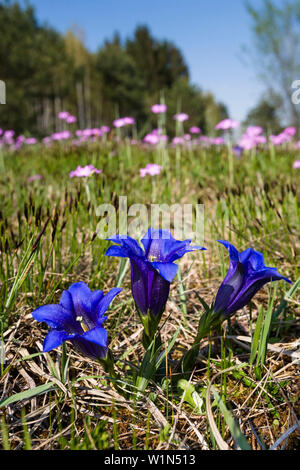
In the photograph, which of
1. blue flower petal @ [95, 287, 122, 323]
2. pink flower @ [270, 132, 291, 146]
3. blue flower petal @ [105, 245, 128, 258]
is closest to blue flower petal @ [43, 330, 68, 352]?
blue flower petal @ [95, 287, 122, 323]

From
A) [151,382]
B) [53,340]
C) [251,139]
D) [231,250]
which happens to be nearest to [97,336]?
[53,340]

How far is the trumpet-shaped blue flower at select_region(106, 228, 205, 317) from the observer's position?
3.98 ft

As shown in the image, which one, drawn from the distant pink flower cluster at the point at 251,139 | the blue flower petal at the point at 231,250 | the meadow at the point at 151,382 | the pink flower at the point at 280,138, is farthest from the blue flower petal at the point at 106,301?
the pink flower at the point at 280,138

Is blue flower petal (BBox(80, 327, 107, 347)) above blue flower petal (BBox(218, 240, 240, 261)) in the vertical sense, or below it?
below

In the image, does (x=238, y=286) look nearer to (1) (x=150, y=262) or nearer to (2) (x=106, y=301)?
(1) (x=150, y=262)

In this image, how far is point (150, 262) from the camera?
1.19 m

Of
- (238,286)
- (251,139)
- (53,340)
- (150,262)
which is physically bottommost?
(53,340)

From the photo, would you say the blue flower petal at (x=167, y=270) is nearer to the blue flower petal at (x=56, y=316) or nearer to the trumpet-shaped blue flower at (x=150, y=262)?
the trumpet-shaped blue flower at (x=150, y=262)

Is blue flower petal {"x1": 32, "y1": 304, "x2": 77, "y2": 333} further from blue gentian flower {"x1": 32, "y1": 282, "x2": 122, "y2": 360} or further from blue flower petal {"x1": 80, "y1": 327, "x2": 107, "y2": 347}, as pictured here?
blue flower petal {"x1": 80, "y1": 327, "x2": 107, "y2": 347}

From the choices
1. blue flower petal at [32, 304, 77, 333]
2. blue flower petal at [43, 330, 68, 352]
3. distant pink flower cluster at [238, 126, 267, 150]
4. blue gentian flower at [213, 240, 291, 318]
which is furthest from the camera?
distant pink flower cluster at [238, 126, 267, 150]

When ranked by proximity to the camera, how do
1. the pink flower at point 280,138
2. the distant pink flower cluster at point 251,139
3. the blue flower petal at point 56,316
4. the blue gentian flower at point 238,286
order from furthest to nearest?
the pink flower at point 280,138, the distant pink flower cluster at point 251,139, the blue gentian flower at point 238,286, the blue flower petal at point 56,316

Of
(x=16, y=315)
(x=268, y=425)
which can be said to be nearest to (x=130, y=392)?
(x=268, y=425)

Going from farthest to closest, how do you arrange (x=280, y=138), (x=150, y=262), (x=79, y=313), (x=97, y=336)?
(x=280, y=138)
(x=79, y=313)
(x=150, y=262)
(x=97, y=336)

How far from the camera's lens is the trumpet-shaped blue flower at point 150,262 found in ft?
3.98
